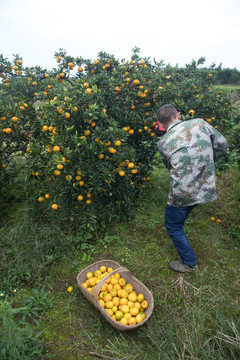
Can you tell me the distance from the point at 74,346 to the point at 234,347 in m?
1.33

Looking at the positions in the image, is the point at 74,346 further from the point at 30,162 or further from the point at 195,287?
the point at 30,162

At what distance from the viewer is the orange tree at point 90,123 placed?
2814 millimetres

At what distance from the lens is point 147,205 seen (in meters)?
4.10

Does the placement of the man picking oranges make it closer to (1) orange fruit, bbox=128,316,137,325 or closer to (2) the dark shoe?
(2) the dark shoe

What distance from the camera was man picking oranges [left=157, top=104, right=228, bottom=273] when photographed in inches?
97.0

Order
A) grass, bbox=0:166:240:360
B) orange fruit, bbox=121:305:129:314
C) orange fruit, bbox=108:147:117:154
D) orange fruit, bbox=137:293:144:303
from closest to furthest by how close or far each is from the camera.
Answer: grass, bbox=0:166:240:360 < orange fruit, bbox=121:305:129:314 < orange fruit, bbox=137:293:144:303 < orange fruit, bbox=108:147:117:154

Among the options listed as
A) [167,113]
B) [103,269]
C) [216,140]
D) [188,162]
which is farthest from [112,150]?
[103,269]

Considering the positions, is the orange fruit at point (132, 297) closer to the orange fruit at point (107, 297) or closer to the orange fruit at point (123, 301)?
the orange fruit at point (123, 301)

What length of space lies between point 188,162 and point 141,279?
58.2 inches

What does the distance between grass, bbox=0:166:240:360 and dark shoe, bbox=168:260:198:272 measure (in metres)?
0.06

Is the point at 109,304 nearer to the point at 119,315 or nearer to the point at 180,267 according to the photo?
the point at 119,315

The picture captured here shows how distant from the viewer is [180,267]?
2842mm

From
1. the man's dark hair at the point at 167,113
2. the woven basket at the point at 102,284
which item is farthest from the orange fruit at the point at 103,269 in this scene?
the man's dark hair at the point at 167,113

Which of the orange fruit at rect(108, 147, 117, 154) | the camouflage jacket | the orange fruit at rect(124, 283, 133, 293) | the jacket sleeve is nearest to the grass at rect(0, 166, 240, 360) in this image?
the orange fruit at rect(124, 283, 133, 293)
